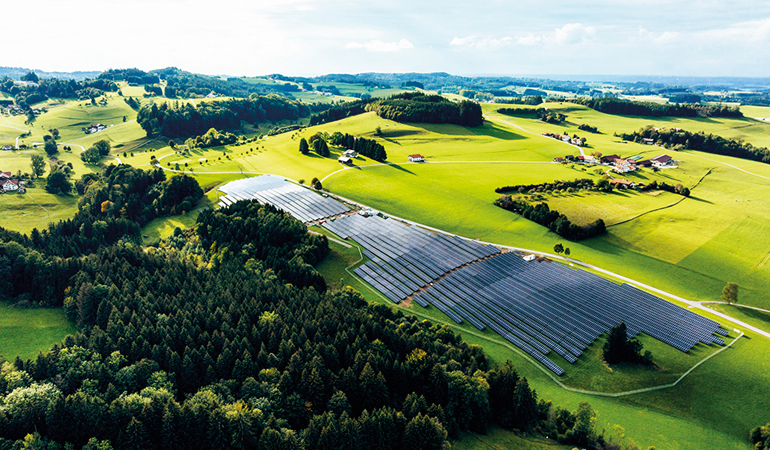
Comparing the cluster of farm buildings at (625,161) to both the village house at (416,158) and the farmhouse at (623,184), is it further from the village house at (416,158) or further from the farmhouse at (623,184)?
the village house at (416,158)

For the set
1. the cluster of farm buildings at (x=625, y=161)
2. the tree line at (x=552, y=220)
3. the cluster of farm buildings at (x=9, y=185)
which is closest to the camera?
the tree line at (x=552, y=220)

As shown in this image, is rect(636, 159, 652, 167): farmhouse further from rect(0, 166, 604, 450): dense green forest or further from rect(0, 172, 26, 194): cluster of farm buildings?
rect(0, 172, 26, 194): cluster of farm buildings

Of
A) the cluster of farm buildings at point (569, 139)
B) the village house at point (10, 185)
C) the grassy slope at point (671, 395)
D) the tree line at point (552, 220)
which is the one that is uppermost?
the cluster of farm buildings at point (569, 139)

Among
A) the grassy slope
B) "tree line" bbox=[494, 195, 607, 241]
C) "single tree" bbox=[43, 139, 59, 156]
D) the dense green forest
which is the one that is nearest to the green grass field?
the dense green forest

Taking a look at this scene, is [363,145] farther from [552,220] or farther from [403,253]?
[552,220]

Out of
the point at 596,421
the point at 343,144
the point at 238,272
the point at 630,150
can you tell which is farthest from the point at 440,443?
the point at 630,150

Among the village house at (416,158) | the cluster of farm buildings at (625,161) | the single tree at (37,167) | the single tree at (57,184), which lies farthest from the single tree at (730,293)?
the single tree at (37,167)

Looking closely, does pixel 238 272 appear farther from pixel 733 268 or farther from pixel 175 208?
pixel 733 268
